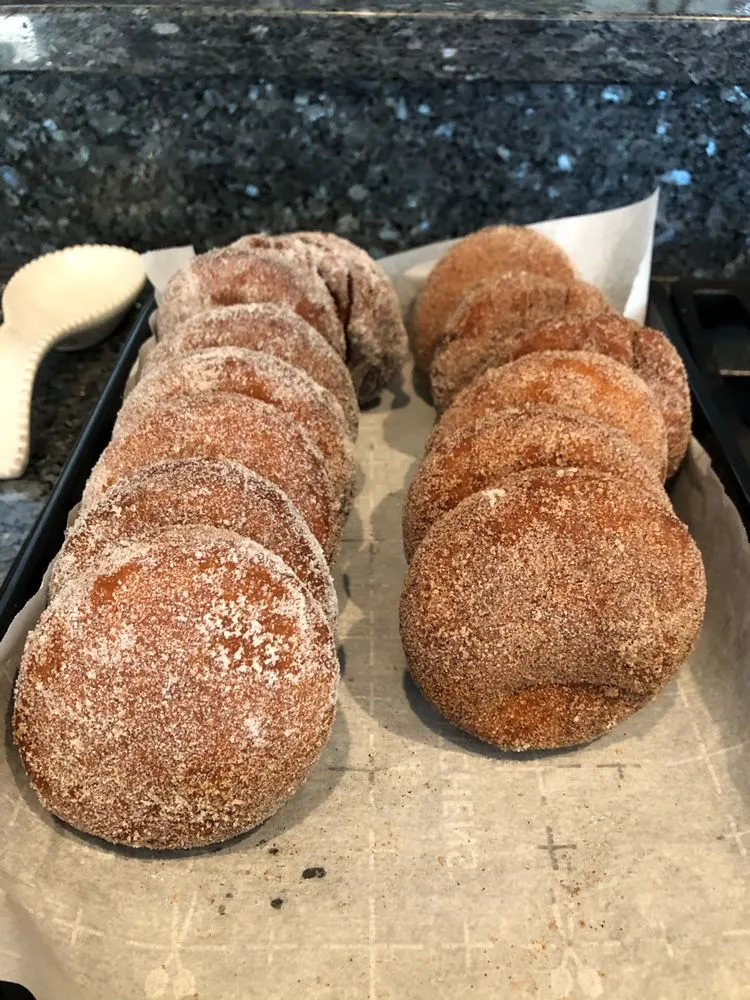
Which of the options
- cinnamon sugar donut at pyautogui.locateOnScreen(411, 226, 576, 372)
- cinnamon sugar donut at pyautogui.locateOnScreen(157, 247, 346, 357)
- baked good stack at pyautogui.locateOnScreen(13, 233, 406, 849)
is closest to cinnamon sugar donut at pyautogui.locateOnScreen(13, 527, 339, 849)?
baked good stack at pyautogui.locateOnScreen(13, 233, 406, 849)

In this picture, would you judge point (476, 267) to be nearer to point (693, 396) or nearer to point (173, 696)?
point (693, 396)

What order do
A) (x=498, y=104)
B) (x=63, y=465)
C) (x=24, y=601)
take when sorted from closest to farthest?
(x=24, y=601) → (x=63, y=465) → (x=498, y=104)

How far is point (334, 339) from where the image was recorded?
153cm

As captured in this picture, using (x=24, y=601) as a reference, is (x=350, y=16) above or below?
above

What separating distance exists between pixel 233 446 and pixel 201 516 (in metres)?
0.15

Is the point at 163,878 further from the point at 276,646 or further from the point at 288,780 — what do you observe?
the point at 276,646

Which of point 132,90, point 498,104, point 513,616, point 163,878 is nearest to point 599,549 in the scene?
point 513,616

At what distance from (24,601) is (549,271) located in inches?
43.4

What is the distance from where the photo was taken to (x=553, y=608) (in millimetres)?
998

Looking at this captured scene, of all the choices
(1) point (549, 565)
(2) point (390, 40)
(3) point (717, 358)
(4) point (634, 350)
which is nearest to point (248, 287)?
(2) point (390, 40)

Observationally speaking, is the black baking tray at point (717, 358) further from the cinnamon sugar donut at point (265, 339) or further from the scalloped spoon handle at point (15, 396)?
the scalloped spoon handle at point (15, 396)

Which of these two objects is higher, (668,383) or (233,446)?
(233,446)

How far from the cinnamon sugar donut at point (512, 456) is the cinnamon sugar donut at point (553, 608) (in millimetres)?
49

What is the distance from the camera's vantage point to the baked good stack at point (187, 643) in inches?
35.2
